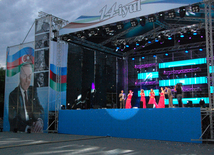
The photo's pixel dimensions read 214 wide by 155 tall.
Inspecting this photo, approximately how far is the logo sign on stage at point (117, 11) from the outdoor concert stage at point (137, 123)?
15.9ft

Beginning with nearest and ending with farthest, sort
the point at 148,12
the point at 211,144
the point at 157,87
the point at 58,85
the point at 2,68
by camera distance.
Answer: the point at 211,144 → the point at 148,12 → the point at 58,85 → the point at 157,87 → the point at 2,68

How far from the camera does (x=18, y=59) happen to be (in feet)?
58.1

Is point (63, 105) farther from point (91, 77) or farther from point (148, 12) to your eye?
point (148, 12)

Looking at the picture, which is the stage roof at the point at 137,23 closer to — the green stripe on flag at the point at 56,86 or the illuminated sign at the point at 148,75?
the illuminated sign at the point at 148,75

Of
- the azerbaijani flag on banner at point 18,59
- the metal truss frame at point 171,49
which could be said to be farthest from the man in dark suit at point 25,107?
the metal truss frame at point 171,49

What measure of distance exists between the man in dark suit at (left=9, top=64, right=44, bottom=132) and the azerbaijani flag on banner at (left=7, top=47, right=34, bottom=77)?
0.43 metres

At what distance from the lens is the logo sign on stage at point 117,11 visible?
465 inches

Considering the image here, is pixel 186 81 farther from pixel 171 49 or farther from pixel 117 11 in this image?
pixel 117 11

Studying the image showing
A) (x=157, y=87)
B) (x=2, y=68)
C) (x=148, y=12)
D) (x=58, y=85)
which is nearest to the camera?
(x=148, y=12)

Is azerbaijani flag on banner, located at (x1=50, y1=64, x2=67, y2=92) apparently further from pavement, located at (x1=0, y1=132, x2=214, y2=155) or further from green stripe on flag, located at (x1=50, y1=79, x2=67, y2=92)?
pavement, located at (x1=0, y1=132, x2=214, y2=155)

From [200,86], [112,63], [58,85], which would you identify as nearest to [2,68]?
[112,63]

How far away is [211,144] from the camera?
9.55 meters

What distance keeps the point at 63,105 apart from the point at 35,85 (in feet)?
7.62

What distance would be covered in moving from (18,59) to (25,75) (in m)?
1.57
